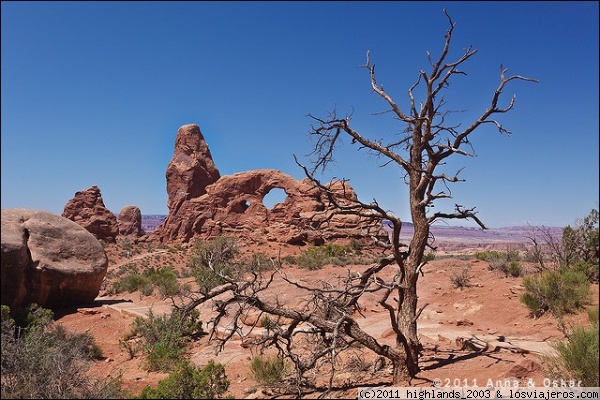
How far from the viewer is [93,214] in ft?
144

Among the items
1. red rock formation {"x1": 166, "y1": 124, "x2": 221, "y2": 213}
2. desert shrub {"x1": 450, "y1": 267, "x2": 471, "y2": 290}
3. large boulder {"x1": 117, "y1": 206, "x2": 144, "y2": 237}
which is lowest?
desert shrub {"x1": 450, "y1": 267, "x2": 471, "y2": 290}

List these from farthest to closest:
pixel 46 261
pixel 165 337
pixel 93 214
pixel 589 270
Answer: pixel 93 214 < pixel 46 261 < pixel 589 270 < pixel 165 337

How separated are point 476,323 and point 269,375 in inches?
245

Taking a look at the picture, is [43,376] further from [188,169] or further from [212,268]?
[188,169]

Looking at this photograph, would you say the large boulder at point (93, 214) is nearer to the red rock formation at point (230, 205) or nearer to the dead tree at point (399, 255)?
the red rock formation at point (230, 205)

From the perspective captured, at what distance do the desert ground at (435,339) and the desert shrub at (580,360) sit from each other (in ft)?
0.94

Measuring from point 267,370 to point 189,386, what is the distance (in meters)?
1.69

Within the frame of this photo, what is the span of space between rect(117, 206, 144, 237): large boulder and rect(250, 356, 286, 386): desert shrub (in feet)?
173

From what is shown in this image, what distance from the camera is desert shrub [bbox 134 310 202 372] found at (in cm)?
855

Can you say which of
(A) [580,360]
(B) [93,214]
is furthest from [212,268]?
(B) [93,214]

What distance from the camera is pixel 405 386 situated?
5.93 m

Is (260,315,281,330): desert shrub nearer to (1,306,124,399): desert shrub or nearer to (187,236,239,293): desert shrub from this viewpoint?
(187,236,239,293): desert shrub

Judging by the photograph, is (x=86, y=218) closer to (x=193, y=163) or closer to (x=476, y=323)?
(x=193, y=163)

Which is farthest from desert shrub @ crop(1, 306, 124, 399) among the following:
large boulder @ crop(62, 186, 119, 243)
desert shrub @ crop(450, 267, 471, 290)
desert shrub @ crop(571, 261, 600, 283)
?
large boulder @ crop(62, 186, 119, 243)
